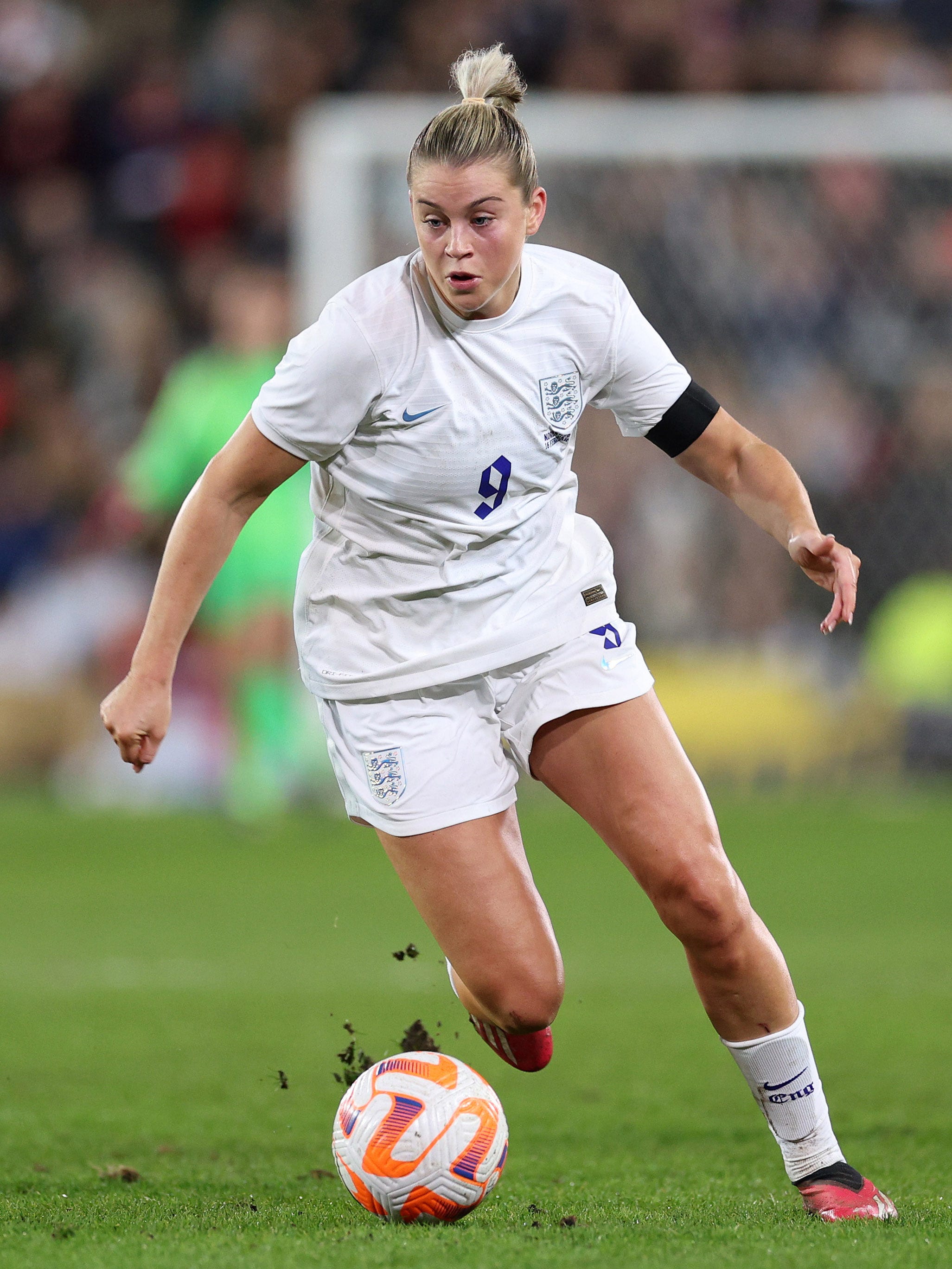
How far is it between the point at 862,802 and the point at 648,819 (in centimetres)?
752

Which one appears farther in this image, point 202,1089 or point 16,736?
point 16,736

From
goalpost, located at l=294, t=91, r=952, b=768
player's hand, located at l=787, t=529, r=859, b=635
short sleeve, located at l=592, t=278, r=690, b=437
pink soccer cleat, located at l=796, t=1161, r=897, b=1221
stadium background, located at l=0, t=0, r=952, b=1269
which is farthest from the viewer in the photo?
→ goalpost, located at l=294, t=91, r=952, b=768

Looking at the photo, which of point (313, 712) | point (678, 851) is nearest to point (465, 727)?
point (678, 851)

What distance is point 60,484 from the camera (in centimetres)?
1331

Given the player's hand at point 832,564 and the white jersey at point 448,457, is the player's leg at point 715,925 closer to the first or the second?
the white jersey at point 448,457

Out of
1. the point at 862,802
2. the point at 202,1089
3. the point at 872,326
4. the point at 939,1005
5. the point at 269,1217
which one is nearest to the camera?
the point at 269,1217

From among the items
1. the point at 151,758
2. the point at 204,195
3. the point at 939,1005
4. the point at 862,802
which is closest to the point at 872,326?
the point at 862,802

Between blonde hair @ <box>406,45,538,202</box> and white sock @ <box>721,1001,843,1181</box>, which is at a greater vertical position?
blonde hair @ <box>406,45,538,202</box>

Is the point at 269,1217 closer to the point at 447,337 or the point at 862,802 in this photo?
the point at 447,337

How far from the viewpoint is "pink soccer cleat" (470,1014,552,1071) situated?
398cm

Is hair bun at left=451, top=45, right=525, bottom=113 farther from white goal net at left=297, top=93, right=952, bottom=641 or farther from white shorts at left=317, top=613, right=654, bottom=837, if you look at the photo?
white goal net at left=297, top=93, right=952, bottom=641

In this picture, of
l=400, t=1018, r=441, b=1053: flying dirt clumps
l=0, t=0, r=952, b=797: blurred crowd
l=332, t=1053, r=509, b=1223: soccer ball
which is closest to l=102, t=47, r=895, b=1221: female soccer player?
l=400, t=1018, r=441, b=1053: flying dirt clumps

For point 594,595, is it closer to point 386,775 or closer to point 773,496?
point 773,496

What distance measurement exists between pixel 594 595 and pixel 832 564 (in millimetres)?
538
